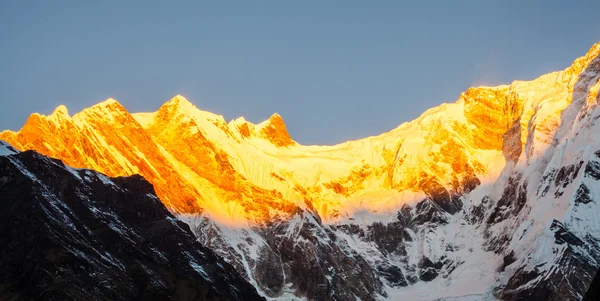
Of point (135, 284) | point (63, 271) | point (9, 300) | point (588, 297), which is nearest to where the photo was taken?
point (588, 297)

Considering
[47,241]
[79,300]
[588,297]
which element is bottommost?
[588,297]

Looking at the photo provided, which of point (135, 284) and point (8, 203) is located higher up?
point (8, 203)

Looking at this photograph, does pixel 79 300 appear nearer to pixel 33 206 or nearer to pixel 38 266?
pixel 38 266

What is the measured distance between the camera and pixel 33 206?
7795 inches

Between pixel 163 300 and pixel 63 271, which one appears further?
pixel 163 300

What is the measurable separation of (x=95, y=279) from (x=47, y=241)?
35.7ft

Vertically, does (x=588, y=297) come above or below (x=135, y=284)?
below

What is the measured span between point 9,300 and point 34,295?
4.04 meters

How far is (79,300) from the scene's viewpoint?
17700cm

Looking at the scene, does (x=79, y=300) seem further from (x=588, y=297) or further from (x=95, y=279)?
(x=588, y=297)

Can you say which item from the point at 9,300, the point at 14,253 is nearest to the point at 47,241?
the point at 14,253

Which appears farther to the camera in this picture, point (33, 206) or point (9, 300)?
point (33, 206)

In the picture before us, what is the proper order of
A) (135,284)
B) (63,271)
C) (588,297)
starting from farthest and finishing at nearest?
(135,284)
(63,271)
(588,297)

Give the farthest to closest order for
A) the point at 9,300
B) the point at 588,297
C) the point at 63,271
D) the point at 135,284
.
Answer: the point at 135,284, the point at 63,271, the point at 9,300, the point at 588,297
